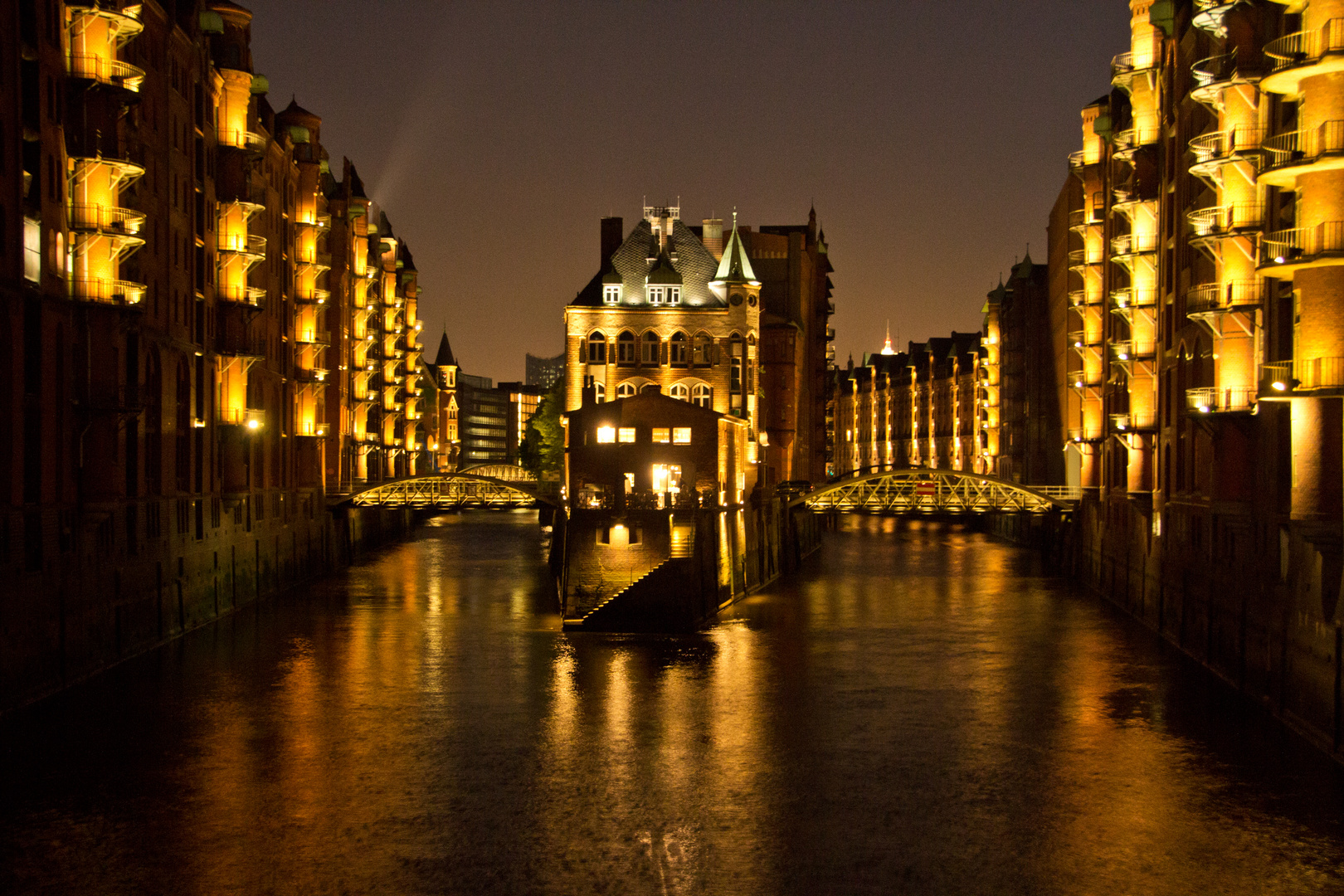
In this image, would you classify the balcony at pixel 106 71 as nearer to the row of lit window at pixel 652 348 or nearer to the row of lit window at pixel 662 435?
the row of lit window at pixel 662 435

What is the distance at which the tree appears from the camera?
94.4 m

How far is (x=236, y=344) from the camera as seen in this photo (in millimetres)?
53406

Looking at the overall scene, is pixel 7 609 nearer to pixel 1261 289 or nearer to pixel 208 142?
pixel 208 142

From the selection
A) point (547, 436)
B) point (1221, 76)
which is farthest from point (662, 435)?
point (547, 436)

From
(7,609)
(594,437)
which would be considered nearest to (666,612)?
(594,437)

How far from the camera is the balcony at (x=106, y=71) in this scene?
36344 millimetres

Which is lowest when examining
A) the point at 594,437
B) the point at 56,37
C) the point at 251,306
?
the point at 594,437

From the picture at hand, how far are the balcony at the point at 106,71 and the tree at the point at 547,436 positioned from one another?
51.0 meters

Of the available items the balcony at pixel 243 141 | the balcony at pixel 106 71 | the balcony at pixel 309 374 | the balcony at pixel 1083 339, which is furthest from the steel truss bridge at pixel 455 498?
the balcony at pixel 106 71

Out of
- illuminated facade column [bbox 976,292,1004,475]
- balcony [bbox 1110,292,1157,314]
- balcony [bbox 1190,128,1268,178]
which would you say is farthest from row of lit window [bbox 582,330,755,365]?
balcony [bbox 1190,128,1268,178]

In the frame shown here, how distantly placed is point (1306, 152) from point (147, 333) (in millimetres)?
32710

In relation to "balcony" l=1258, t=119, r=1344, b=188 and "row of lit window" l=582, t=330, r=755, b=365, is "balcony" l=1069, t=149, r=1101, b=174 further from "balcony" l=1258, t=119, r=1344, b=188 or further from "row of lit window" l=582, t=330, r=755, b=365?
"balcony" l=1258, t=119, r=1344, b=188

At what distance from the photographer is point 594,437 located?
60.0 meters

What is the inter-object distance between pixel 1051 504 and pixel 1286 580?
4069 centimetres
